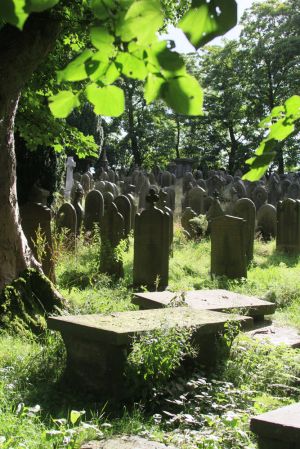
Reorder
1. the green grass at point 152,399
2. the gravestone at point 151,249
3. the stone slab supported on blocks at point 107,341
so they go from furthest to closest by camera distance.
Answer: the gravestone at point 151,249
the stone slab supported on blocks at point 107,341
the green grass at point 152,399

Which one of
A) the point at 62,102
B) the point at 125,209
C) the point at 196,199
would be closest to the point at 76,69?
the point at 62,102

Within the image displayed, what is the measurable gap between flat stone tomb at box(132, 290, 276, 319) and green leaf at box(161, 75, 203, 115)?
5121 mm

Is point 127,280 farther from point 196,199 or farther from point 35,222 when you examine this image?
point 196,199

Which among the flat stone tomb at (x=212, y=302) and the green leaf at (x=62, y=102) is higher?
the green leaf at (x=62, y=102)

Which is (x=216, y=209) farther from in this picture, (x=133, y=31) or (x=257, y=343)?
(x=133, y=31)

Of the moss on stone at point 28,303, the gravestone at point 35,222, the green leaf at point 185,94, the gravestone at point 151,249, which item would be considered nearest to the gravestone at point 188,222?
the gravestone at point 151,249

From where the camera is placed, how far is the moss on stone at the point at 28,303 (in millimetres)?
6156

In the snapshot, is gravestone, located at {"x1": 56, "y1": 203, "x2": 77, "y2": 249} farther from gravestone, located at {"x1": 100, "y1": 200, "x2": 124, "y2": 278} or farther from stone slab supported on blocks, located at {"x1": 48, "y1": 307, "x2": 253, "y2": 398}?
stone slab supported on blocks, located at {"x1": 48, "y1": 307, "x2": 253, "y2": 398}

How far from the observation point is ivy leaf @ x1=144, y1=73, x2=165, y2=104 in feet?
4.98

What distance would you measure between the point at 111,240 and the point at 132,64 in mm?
8620

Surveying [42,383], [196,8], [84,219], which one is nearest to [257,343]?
[42,383]

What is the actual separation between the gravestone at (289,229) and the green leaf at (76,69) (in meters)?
12.3

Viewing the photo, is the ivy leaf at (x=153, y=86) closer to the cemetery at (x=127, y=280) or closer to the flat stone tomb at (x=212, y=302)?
the cemetery at (x=127, y=280)

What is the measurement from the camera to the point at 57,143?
26.1 ft
